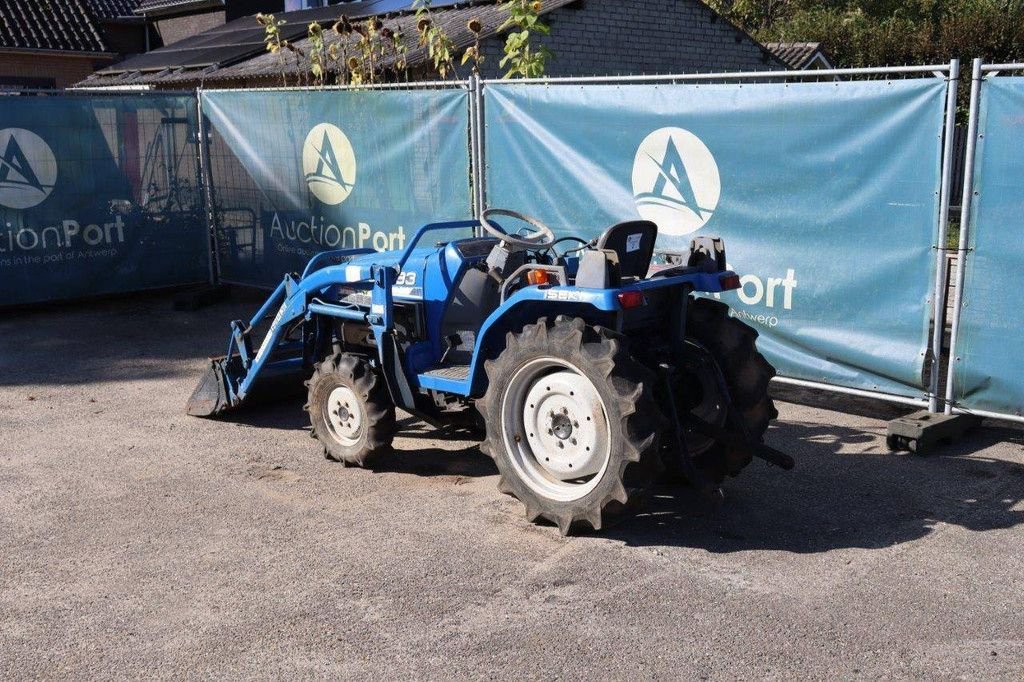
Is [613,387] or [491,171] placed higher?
[491,171]

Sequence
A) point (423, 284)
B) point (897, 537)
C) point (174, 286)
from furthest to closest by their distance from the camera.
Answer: point (174, 286)
point (423, 284)
point (897, 537)

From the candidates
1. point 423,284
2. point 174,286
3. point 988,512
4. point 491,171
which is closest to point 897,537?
point 988,512

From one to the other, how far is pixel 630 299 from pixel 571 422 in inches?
25.6

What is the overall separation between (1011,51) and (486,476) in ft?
76.6

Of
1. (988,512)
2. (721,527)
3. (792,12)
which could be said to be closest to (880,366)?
(988,512)

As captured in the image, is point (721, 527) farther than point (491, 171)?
No

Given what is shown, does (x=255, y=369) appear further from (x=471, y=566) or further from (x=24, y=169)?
(x=24, y=169)

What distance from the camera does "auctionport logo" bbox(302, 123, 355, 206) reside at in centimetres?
1016

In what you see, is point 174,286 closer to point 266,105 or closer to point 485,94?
point 266,105

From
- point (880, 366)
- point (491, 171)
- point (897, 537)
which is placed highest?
point (491, 171)

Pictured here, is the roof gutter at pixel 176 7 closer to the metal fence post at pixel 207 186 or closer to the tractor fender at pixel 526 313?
the metal fence post at pixel 207 186

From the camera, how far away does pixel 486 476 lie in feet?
19.9

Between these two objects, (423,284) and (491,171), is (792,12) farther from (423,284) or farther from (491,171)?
(423,284)

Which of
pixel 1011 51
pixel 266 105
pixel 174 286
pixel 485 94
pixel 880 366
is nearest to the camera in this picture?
→ pixel 880 366
